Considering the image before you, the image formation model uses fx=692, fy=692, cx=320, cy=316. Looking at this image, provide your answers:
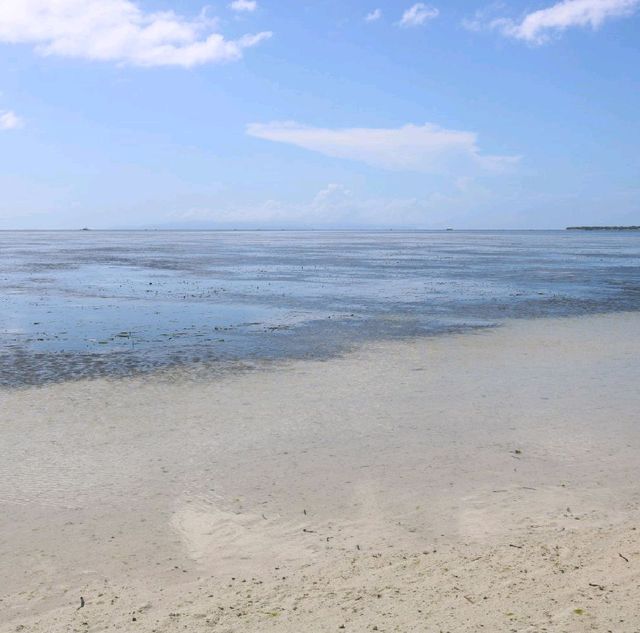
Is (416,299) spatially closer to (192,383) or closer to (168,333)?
(168,333)

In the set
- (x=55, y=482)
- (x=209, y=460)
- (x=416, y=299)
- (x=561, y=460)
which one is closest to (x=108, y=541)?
(x=55, y=482)

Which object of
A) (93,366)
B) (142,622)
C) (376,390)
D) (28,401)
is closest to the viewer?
(142,622)

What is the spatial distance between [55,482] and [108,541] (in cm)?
189

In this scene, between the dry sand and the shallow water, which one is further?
the shallow water

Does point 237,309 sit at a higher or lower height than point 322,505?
higher

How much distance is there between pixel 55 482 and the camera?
8180 mm

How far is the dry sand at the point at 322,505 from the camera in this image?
17.6 feet

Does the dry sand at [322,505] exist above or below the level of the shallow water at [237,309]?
below

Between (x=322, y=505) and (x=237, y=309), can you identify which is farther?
(x=237, y=309)

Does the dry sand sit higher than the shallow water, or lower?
lower

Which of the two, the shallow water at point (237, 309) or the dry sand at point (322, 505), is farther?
the shallow water at point (237, 309)

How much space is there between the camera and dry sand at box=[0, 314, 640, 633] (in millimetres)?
5371

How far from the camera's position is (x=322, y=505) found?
7.51 m

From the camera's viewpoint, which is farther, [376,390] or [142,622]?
[376,390]
